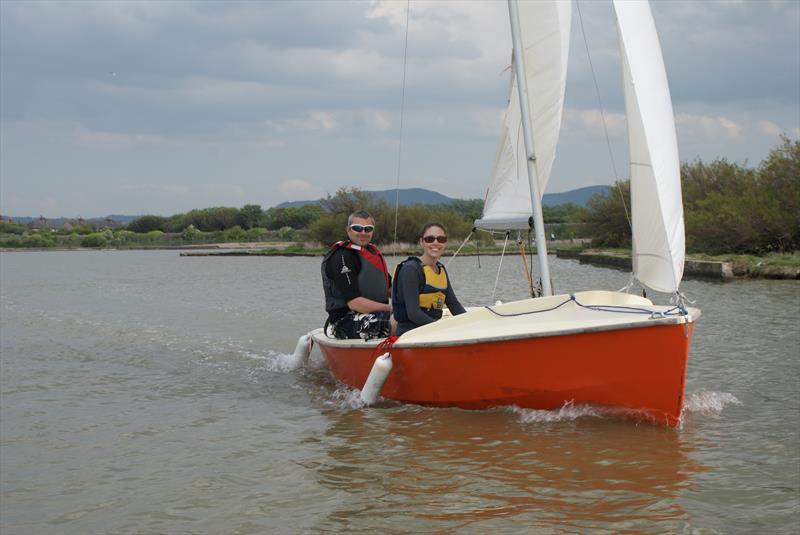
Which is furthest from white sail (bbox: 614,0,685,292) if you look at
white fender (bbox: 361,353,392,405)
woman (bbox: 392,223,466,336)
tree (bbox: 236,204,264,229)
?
tree (bbox: 236,204,264,229)

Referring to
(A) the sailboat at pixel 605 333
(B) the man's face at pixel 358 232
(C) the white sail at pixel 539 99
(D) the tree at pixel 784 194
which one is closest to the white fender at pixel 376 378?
(A) the sailboat at pixel 605 333

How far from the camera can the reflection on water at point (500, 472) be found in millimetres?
5148

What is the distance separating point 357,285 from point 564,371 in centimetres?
294

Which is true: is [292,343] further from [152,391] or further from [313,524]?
[313,524]

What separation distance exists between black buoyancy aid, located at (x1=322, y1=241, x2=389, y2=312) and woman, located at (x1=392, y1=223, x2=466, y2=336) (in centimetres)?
63

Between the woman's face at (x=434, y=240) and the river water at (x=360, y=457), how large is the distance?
5.28 feet

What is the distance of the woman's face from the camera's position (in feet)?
26.0

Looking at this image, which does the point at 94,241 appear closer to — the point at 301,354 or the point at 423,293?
the point at 301,354

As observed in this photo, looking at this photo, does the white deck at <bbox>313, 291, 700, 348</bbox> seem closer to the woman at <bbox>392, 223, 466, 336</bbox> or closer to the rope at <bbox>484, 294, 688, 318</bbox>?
the rope at <bbox>484, 294, 688, 318</bbox>

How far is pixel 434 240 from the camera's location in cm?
798

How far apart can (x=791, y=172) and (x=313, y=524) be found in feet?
105

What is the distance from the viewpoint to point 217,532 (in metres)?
5.06

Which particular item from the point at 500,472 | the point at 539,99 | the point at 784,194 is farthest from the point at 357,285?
the point at 784,194

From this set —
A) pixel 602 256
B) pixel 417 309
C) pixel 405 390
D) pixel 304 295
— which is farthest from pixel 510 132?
pixel 602 256
